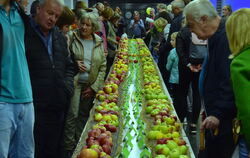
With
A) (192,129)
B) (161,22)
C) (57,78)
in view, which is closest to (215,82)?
(57,78)

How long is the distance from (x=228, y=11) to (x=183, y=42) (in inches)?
179

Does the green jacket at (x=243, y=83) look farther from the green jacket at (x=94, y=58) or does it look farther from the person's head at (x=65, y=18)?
the green jacket at (x=94, y=58)

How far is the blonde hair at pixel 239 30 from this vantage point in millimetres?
2342

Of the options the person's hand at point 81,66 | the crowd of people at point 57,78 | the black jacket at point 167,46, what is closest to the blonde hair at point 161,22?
the black jacket at point 167,46

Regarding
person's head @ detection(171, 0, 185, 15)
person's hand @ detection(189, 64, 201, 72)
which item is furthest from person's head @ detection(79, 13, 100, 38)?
person's head @ detection(171, 0, 185, 15)

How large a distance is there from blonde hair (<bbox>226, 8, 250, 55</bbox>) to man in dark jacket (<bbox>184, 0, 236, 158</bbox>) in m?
0.54

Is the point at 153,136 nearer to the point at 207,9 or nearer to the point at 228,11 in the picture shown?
the point at 207,9

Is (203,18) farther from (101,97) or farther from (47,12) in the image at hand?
(101,97)

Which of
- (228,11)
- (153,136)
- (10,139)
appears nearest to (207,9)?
(153,136)

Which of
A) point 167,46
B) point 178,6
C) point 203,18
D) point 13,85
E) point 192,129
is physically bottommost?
point 192,129

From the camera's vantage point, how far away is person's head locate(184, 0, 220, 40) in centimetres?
309

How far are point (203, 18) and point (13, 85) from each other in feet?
5.14

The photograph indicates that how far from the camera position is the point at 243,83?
2.24 meters

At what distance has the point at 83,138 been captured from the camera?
3504 mm
